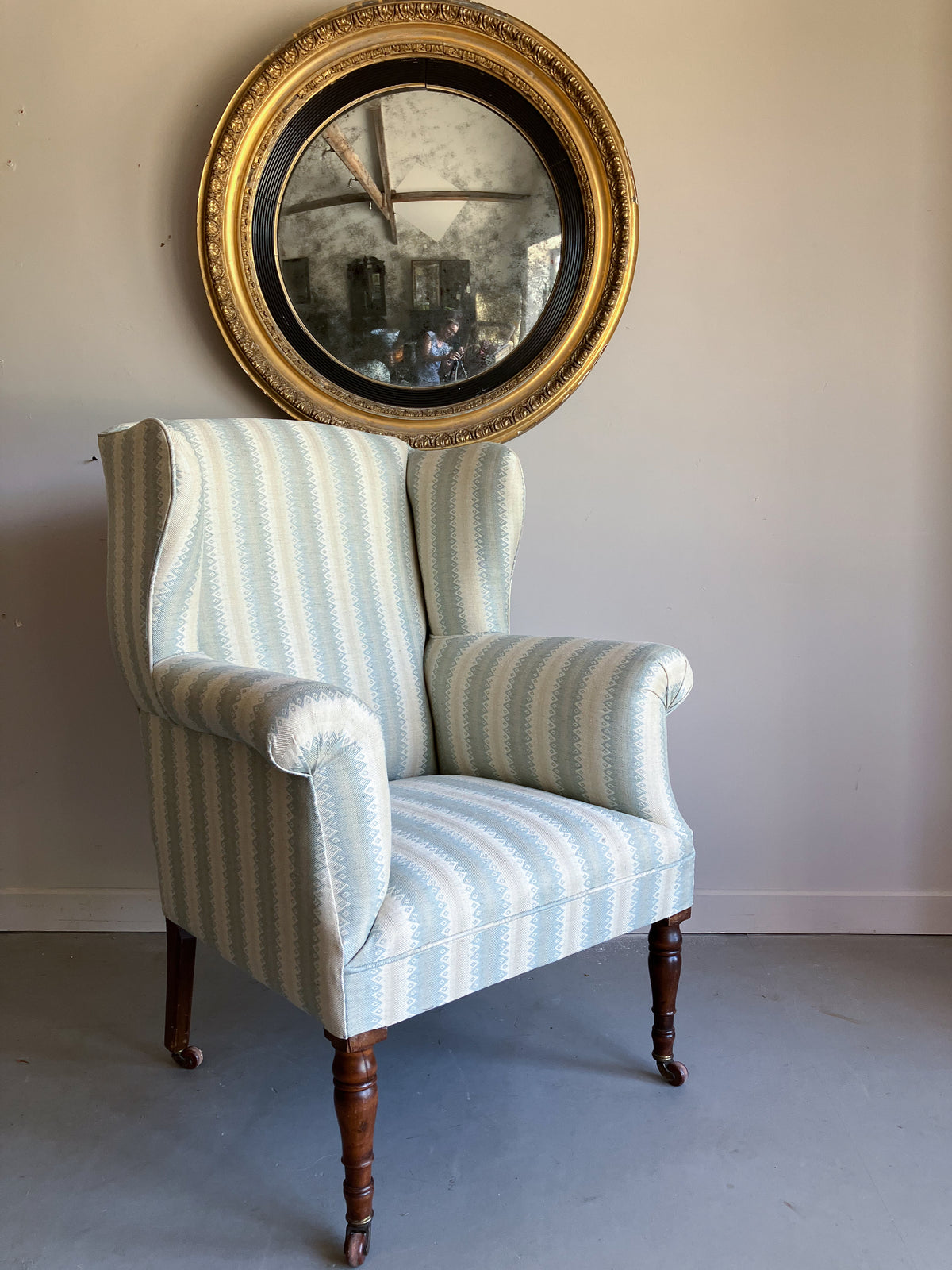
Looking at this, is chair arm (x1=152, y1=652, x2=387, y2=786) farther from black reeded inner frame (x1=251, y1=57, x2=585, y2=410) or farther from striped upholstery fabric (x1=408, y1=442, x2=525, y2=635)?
black reeded inner frame (x1=251, y1=57, x2=585, y2=410)

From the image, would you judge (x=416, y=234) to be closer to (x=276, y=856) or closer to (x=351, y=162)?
(x=351, y=162)

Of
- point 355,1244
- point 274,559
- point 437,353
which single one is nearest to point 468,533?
point 274,559

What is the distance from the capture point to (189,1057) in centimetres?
146

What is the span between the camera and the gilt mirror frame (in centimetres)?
178

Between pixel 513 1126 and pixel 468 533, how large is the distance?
90cm

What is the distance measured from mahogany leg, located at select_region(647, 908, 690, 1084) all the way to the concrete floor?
0.03 metres

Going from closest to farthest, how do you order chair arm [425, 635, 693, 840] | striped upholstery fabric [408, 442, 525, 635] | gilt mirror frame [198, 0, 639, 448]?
chair arm [425, 635, 693, 840] < striped upholstery fabric [408, 442, 525, 635] < gilt mirror frame [198, 0, 639, 448]

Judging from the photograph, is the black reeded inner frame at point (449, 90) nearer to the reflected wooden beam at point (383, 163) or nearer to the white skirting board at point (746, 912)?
the reflected wooden beam at point (383, 163)

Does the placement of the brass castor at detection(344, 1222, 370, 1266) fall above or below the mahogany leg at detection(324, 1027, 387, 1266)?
below

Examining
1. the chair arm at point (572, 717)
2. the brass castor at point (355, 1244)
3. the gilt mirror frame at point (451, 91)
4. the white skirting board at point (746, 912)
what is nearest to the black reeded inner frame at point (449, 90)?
the gilt mirror frame at point (451, 91)

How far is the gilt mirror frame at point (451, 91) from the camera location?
1.78 metres

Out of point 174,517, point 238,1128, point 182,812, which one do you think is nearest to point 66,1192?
point 238,1128

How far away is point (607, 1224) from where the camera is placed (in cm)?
112

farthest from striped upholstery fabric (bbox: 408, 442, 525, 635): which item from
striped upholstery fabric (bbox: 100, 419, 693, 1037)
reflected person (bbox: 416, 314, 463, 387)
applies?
reflected person (bbox: 416, 314, 463, 387)
